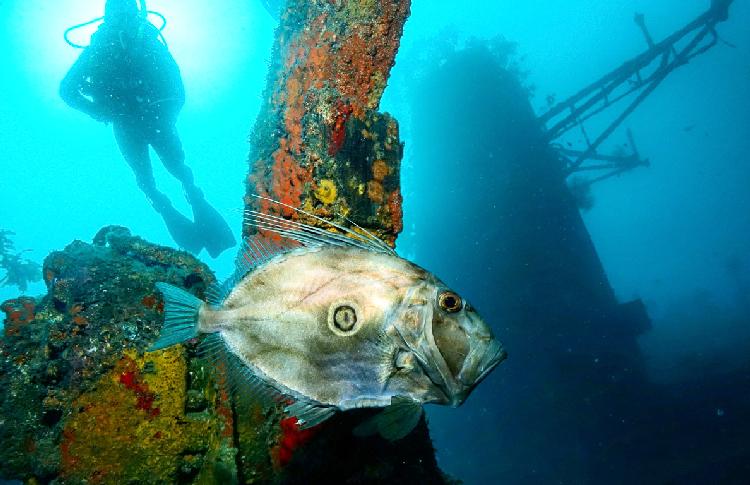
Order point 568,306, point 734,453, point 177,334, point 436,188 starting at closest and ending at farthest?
1. point 177,334
2. point 734,453
3. point 568,306
4. point 436,188

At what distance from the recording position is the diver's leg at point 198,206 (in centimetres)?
955

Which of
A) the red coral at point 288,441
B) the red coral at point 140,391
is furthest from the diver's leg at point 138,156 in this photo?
the red coral at point 288,441

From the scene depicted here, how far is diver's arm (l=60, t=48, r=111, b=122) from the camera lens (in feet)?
24.0

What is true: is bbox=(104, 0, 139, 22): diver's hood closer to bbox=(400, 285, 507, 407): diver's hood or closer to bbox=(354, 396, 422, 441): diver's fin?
bbox=(400, 285, 507, 407): diver's hood

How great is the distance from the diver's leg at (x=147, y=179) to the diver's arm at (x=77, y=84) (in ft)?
3.36

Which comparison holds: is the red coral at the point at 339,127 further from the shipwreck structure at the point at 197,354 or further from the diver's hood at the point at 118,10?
the diver's hood at the point at 118,10

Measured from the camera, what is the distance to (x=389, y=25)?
9.80ft

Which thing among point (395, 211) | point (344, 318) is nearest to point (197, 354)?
point (344, 318)

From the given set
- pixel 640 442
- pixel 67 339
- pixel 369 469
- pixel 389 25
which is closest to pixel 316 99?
pixel 389 25

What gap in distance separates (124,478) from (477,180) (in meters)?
18.8

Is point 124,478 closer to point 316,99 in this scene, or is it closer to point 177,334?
point 177,334

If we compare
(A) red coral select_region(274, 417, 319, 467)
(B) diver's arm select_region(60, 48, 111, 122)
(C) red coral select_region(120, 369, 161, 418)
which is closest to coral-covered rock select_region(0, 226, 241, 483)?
(C) red coral select_region(120, 369, 161, 418)

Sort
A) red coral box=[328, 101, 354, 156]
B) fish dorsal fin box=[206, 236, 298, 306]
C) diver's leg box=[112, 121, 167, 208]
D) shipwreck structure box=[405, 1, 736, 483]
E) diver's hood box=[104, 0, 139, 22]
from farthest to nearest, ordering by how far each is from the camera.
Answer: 1. shipwreck structure box=[405, 1, 736, 483]
2. diver's leg box=[112, 121, 167, 208]
3. diver's hood box=[104, 0, 139, 22]
4. red coral box=[328, 101, 354, 156]
5. fish dorsal fin box=[206, 236, 298, 306]

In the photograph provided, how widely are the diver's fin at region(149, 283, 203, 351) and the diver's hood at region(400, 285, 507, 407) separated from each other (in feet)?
2.49
